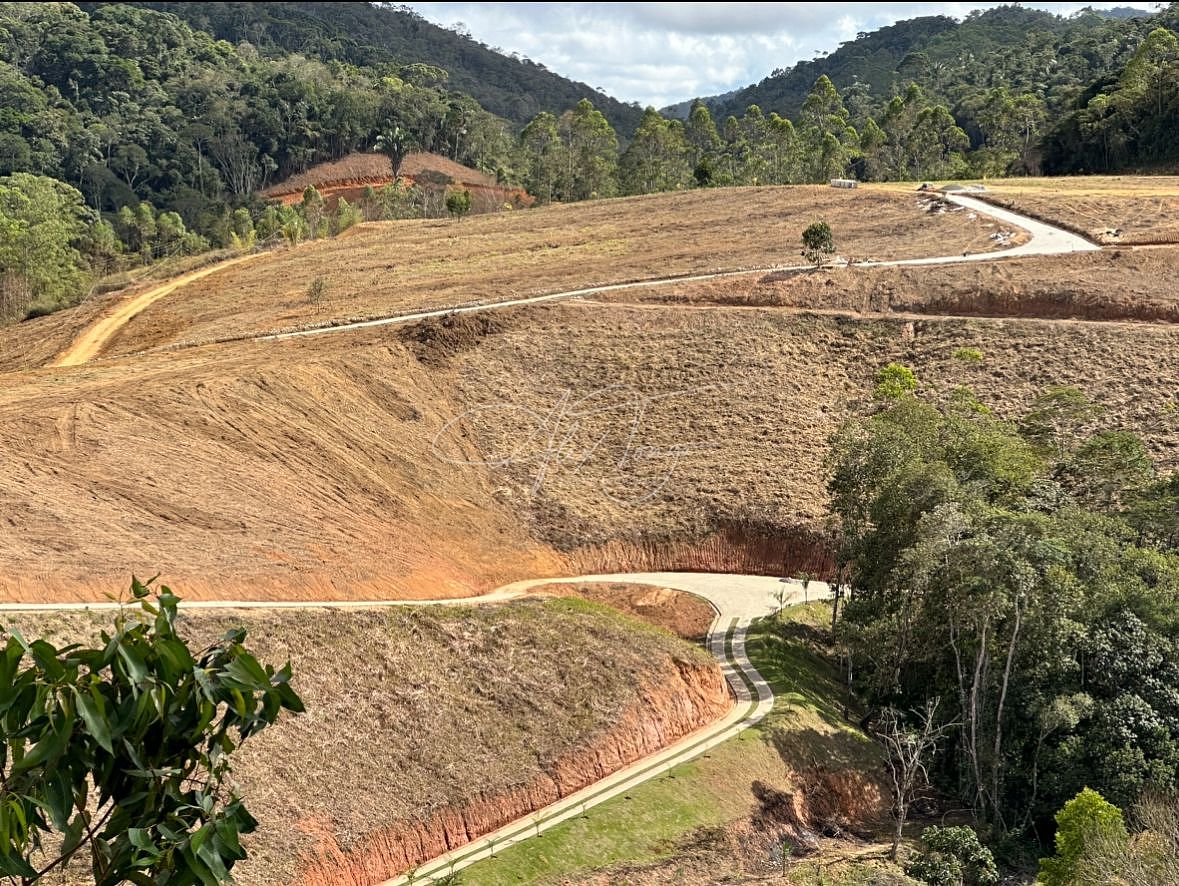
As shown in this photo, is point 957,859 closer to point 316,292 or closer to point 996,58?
point 316,292

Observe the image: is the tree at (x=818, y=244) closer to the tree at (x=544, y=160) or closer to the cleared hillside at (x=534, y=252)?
the cleared hillside at (x=534, y=252)

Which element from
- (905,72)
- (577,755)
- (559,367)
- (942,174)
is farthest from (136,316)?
(905,72)

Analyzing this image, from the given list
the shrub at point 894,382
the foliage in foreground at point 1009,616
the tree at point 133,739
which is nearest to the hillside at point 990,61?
the shrub at point 894,382

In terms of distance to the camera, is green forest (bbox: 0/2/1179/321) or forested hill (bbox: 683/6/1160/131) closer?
green forest (bbox: 0/2/1179/321)

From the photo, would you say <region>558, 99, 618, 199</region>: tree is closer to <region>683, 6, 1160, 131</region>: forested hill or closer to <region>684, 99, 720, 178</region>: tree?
<region>684, 99, 720, 178</region>: tree

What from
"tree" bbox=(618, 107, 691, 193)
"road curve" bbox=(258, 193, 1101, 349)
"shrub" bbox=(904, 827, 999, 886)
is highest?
"tree" bbox=(618, 107, 691, 193)

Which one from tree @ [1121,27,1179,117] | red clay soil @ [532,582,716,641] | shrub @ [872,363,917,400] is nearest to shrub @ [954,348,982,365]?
shrub @ [872,363,917,400]
